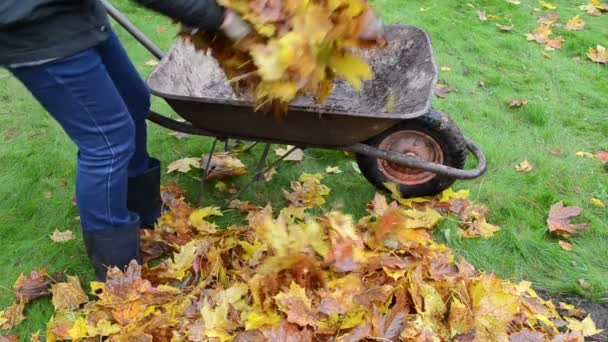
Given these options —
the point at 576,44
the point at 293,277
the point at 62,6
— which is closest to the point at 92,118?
the point at 62,6

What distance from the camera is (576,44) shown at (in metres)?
4.60

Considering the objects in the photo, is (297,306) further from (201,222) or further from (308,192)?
(308,192)

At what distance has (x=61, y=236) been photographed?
2.71m

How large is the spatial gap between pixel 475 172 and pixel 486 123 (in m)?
1.34

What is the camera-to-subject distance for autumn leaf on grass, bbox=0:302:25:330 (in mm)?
2260

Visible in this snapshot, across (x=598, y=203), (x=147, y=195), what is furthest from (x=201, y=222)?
(x=598, y=203)

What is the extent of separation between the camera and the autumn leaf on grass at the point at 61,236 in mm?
2697

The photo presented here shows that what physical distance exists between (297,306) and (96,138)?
2.87 feet

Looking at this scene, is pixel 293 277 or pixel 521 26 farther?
pixel 521 26

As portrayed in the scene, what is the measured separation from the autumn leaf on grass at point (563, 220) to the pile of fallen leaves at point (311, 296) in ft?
1.72

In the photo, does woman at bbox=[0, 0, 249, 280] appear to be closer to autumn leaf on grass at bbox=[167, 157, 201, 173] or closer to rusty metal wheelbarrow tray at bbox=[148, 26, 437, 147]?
rusty metal wheelbarrow tray at bbox=[148, 26, 437, 147]

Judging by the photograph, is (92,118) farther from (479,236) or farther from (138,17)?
(138,17)

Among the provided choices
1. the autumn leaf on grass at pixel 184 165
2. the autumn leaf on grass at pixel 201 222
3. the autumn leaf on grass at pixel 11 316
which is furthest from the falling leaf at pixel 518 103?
the autumn leaf on grass at pixel 11 316

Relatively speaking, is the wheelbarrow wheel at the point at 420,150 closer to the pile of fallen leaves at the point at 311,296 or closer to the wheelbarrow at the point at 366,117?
the wheelbarrow at the point at 366,117
